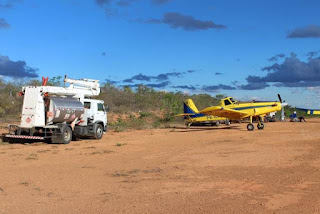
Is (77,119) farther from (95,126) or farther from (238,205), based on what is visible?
(238,205)

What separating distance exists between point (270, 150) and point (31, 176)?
8.88 m

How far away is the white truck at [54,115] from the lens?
16.9 metres

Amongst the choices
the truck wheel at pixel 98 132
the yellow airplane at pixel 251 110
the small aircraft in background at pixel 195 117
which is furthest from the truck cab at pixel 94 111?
the small aircraft in background at pixel 195 117

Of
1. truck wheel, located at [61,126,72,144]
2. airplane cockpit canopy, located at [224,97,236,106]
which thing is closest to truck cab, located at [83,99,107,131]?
truck wheel, located at [61,126,72,144]

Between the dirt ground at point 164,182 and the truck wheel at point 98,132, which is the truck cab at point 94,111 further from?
the dirt ground at point 164,182

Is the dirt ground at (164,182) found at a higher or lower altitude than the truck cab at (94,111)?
lower

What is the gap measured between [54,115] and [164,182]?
10.5 metres

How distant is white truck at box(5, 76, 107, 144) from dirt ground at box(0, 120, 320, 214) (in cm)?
348

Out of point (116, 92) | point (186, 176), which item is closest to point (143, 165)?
point (186, 176)

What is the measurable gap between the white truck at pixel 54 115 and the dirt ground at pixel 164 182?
3480mm

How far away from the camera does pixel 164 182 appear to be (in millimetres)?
8242

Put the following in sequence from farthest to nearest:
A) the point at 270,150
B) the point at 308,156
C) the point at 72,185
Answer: the point at 270,150 → the point at 308,156 → the point at 72,185

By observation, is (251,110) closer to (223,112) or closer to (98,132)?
(223,112)

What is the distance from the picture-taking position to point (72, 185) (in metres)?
8.07
